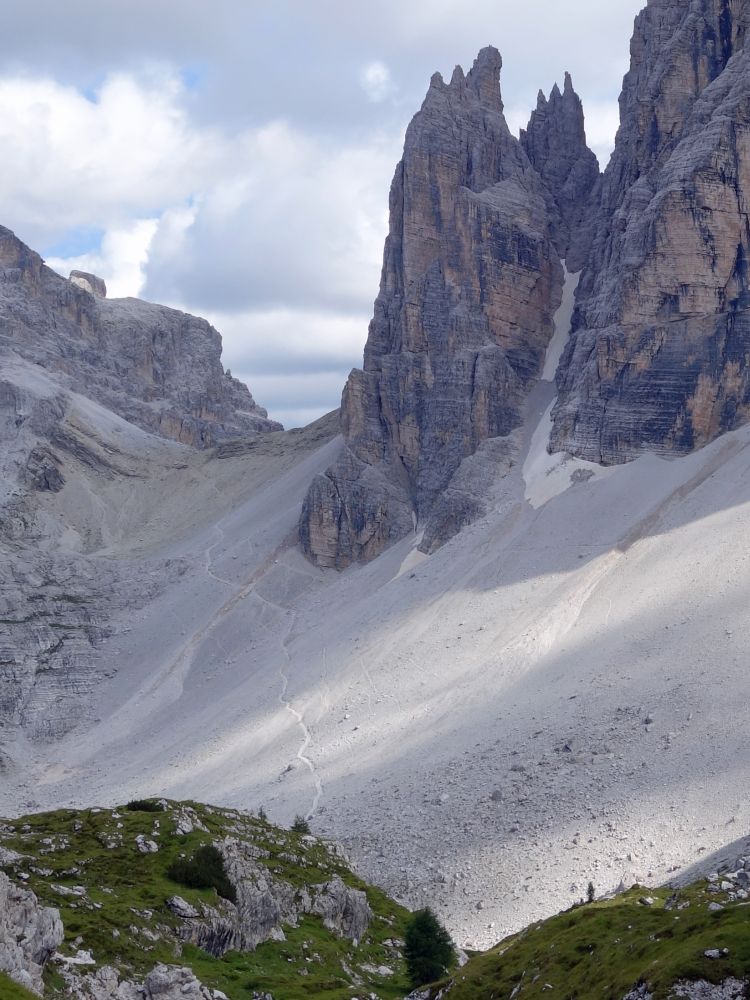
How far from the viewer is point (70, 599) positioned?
124312mm

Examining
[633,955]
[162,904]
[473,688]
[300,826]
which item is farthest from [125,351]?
[633,955]

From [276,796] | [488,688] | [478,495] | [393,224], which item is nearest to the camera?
[276,796]

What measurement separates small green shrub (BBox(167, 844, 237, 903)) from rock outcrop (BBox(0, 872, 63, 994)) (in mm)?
8655

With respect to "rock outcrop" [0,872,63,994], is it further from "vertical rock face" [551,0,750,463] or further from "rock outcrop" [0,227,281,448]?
"rock outcrop" [0,227,281,448]

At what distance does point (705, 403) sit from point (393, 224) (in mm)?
42203

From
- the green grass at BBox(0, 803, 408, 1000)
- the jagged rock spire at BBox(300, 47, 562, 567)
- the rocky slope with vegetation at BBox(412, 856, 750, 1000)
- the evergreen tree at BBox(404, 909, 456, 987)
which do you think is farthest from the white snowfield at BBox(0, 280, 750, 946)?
the rocky slope with vegetation at BBox(412, 856, 750, 1000)

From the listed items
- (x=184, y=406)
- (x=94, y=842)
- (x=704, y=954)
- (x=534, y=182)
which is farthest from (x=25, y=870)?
(x=184, y=406)

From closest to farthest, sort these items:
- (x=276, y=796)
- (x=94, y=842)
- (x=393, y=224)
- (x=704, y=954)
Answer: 1. (x=704, y=954)
2. (x=94, y=842)
3. (x=276, y=796)
4. (x=393, y=224)

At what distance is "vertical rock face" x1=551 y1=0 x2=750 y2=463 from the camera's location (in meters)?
106

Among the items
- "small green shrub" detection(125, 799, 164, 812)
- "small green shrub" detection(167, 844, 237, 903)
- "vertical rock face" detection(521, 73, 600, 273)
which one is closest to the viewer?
"small green shrub" detection(167, 844, 237, 903)

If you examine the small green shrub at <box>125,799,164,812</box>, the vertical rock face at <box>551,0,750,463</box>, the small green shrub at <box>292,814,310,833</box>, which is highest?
the vertical rock face at <box>551,0,750,463</box>

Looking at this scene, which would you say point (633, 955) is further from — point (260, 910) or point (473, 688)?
point (473, 688)

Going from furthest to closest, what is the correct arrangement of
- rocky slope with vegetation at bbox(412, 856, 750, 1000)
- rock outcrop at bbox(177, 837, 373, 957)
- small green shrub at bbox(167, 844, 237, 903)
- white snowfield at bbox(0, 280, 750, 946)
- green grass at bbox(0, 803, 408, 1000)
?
white snowfield at bbox(0, 280, 750, 946) → small green shrub at bbox(167, 844, 237, 903) → rock outcrop at bbox(177, 837, 373, 957) → green grass at bbox(0, 803, 408, 1000) → rocky slope with vegetation at bbox(412, 856, 750, 1000)

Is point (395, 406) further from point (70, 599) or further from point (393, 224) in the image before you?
point (70, 599)
